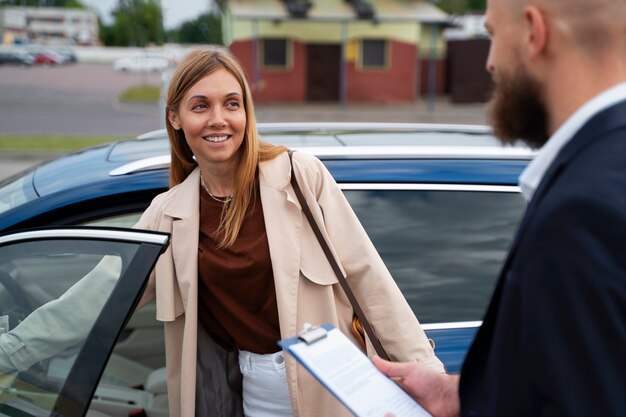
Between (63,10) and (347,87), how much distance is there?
111716 millimetres

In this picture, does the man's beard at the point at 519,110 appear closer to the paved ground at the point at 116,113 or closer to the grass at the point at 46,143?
the grass at the point at 46,143

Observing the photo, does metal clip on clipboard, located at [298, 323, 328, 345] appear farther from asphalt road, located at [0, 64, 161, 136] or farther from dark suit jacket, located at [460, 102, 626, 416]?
asphalt road, located at [0, 64, 161, 136]

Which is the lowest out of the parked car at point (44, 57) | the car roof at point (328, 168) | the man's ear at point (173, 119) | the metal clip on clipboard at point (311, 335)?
the parked car at point (44, 57)

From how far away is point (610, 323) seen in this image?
3.29 ft

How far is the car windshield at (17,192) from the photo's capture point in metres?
2.55

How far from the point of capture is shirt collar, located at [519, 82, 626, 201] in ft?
3.53

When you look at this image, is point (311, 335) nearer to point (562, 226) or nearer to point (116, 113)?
point (562, 226)

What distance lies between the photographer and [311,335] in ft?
4.88

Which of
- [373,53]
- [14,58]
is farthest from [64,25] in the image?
[373,53]

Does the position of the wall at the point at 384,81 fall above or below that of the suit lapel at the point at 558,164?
below

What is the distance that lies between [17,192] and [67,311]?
0.95m

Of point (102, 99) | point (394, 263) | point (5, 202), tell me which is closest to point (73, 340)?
point (5, 202)

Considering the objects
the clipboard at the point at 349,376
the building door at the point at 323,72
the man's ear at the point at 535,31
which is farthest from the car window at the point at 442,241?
the building door at the point at 323,72

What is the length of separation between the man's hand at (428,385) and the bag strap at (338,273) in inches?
16.5
